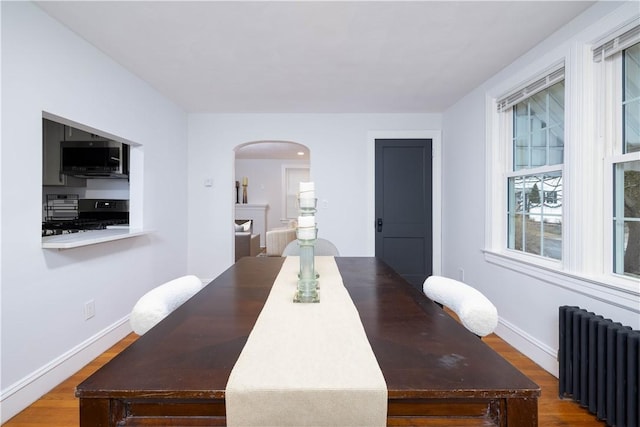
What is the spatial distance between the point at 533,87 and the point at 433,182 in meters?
1.87

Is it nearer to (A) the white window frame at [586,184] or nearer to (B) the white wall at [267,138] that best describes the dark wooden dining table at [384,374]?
(A) the white window frame at [586,184]

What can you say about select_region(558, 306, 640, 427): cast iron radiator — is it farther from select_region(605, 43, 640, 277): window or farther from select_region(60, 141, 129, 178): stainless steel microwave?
select_region(60, 141, 129, 178): stainless steel microwave

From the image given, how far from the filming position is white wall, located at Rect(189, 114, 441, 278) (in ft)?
14.0

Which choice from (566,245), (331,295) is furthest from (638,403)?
(331,295)

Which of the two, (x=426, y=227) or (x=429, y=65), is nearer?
(x=429, y=65)

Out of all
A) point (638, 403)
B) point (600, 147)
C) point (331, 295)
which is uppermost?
point (600, 147)

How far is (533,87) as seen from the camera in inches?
99.3

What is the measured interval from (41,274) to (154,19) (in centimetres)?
176

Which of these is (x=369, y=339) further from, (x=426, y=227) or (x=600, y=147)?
(x=426, y=227)

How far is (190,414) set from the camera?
2.35 feet

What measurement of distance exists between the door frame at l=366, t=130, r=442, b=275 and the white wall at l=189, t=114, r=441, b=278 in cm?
1

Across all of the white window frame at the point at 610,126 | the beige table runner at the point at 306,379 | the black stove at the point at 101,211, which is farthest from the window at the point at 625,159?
the black stove at the point at 101,211

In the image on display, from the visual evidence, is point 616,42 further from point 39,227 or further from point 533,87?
point 39,227

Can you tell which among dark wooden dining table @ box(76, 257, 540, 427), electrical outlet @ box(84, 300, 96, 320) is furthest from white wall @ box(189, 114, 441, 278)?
dark wooden dining table @ box(76, 257, 540, 427)
